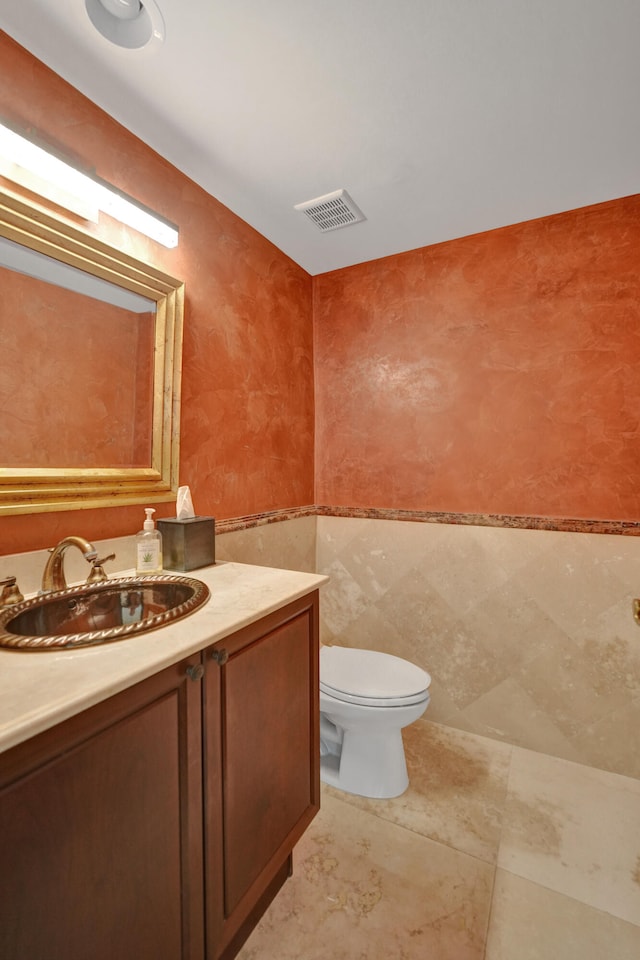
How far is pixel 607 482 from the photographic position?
175 cm

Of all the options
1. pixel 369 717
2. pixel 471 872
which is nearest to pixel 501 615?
pixel 369 717

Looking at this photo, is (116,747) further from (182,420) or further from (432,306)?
(432,306)

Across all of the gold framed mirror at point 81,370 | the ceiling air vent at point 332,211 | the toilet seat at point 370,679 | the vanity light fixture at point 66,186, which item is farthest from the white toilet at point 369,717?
the ceiling air vent at point 332,211

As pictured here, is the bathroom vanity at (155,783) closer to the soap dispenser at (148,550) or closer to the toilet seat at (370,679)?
the soap dispenser at (148,550)

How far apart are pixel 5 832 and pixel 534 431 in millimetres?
2024

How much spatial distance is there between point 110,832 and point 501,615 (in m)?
1.69

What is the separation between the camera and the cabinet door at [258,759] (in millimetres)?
921

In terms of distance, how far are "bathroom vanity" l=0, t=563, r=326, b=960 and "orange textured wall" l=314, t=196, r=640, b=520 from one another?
3.82ft

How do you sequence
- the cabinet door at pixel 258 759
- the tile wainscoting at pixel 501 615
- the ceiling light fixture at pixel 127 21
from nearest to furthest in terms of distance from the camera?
the cabinet door at pixel 258 759, the ceiling light fixture at pixel 127 21, the tile wainscoting at pixel 501 615

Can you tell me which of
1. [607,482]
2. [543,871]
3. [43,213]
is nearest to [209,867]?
[543,871]

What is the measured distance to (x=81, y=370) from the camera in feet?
4.08

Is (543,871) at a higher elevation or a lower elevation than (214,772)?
lower

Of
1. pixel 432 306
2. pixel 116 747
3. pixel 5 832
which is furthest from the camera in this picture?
pixel 432 306

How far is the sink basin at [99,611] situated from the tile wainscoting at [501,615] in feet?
1.75
